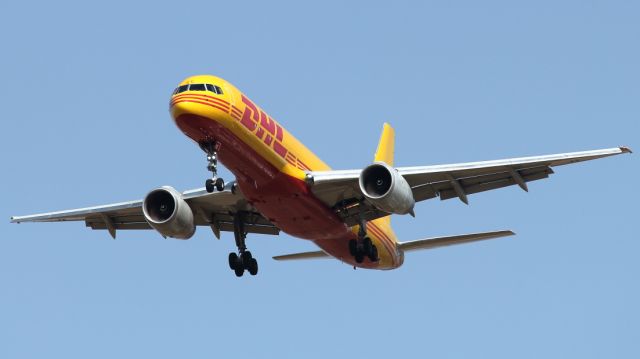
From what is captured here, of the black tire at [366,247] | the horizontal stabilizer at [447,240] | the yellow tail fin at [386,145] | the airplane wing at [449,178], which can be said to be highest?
the yellow tail fin at [386,145]

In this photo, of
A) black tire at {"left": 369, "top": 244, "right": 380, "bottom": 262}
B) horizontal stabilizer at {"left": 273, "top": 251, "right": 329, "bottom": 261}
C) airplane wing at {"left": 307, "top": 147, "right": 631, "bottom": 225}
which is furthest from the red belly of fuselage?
horizontal stabilizer at {"left": 273, "top": 251, "right": 329, "bottom": 261}

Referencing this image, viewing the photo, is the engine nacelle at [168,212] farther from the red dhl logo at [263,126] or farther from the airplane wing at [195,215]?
the red dhl logo at [263,126]

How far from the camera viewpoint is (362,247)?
41.2m

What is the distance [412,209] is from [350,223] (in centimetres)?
352

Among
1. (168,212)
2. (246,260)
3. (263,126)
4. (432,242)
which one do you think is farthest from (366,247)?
(168,212)

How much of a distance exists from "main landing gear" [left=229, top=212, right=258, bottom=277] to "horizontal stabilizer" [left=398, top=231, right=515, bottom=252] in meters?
5.72

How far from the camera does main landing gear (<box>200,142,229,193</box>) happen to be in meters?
35.8

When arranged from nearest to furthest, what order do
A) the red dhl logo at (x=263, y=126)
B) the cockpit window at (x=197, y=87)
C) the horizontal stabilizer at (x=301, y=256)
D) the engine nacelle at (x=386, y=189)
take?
the cockpit window at (x=197, y=87) → the red dhl logo at (x=263, y=126) → the engine nacelle at (x=386, y=189) → the horizontal stabilizer at (x=301, y=256)

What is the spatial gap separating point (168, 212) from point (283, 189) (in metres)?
4.84

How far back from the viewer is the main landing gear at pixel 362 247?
1622 inches

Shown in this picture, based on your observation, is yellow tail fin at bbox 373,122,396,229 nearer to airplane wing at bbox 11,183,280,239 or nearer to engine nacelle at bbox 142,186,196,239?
airplane wing at bbox 11,183,280,239

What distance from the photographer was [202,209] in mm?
42531

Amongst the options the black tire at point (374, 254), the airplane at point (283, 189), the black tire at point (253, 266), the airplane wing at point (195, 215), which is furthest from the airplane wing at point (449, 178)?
the black tire at point (253, 266)

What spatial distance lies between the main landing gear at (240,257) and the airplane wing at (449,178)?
13.7 feet
